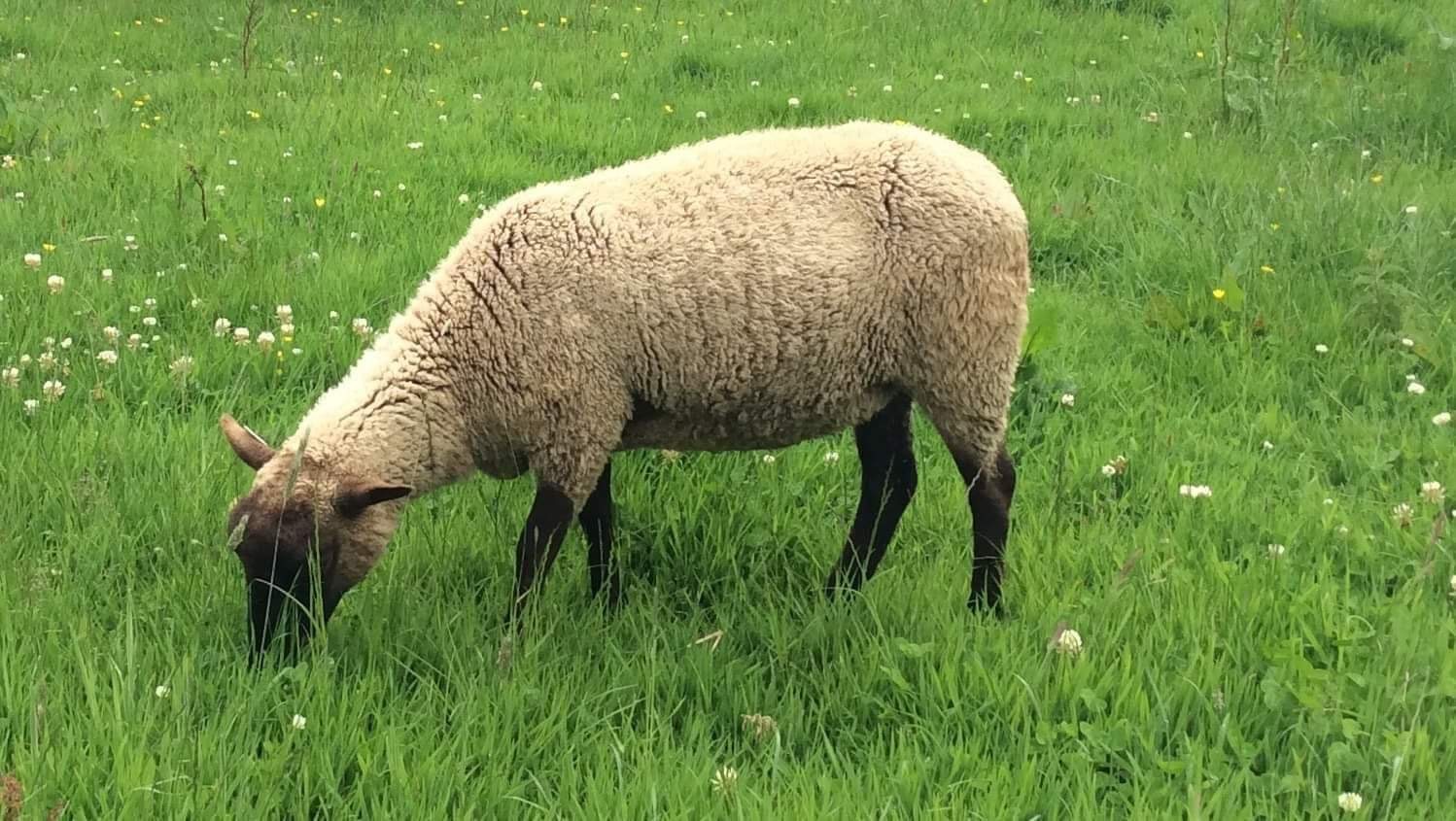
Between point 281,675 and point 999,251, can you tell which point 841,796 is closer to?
point 281,675

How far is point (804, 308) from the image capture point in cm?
329

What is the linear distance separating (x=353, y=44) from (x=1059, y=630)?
26.9 feet

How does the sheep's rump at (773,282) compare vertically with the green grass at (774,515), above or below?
above

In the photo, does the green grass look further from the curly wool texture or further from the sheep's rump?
the sheep's rump

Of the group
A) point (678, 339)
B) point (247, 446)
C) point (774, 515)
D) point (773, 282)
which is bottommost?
point (774, 515)

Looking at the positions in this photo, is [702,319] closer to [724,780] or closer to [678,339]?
[678,339]

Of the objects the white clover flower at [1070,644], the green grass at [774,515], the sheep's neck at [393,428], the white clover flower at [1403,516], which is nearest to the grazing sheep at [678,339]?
the sheep's neck at [393,428]

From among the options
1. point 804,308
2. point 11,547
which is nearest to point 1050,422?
point 804,308

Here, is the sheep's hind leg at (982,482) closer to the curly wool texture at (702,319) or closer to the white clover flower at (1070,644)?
the curly wool texture at (702,319)

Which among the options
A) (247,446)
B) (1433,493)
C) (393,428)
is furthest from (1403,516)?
(247,446)

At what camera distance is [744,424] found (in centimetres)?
340

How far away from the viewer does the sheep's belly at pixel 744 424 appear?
3379 millimetres

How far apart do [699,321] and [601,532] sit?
0.79 metres

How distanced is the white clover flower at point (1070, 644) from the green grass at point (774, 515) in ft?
0.19
